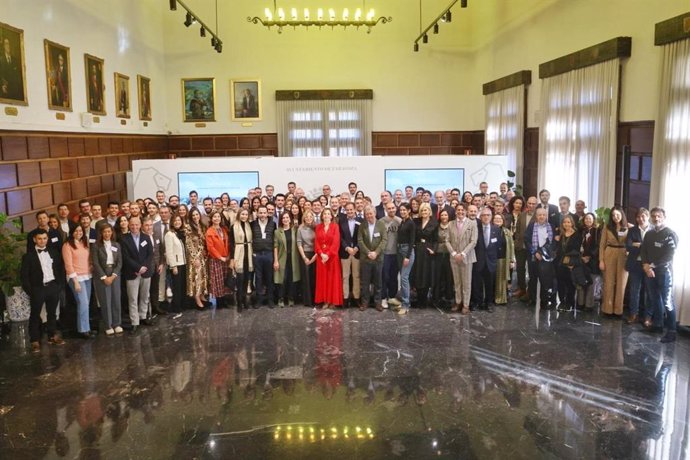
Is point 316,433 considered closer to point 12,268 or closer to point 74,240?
point 74,240

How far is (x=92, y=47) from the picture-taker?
36.5ft

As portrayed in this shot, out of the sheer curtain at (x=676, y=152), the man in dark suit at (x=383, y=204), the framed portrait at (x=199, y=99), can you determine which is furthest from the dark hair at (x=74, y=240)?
the framed portrait at (x=199, y=99)

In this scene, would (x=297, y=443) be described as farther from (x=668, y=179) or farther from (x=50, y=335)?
(x=668, y=179)

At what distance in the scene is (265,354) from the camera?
641 cm

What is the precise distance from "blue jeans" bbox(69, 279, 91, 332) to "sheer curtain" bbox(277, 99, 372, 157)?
10.8m

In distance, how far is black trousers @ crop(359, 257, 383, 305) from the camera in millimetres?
8023

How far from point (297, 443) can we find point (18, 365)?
12.6 ft

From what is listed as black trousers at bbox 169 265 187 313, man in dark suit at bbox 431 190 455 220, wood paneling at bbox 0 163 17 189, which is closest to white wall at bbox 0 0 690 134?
man in dark suit at bbox 431 190 455 220

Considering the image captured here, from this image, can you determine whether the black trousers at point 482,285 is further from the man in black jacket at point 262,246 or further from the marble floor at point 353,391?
the man in black jacket at point 262,246

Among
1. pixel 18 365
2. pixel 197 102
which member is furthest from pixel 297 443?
pixel 197 102

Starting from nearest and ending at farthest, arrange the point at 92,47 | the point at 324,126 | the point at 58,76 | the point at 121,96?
the point at 58,76
the point at 92,47
the point at 121,96
the point at 324,126

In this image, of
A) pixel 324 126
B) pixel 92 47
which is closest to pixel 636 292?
pixel 92 47

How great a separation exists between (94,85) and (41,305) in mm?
6084

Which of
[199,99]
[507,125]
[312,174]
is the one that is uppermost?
[199,99]
